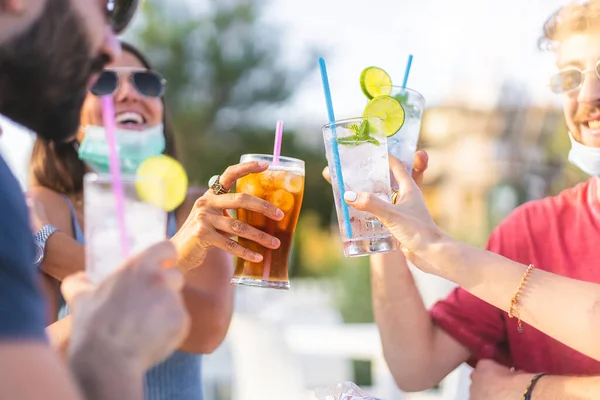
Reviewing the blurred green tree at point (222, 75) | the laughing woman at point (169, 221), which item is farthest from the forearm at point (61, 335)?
the blurred green tree at point (222, 75)

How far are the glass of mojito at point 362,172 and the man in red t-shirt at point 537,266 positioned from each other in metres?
0.39

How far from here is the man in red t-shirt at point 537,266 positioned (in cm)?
214

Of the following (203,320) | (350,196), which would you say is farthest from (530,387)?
(203,320)

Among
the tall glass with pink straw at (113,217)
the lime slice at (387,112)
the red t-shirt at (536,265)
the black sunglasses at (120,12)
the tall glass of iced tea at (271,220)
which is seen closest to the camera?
the tall glass with pink straw at (113,217)

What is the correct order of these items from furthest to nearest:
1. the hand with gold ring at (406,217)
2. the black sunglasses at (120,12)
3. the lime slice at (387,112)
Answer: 1. the lime slice at (387,112)
2. the hand with gold ring at (406,217)
3. the black sunglasses at (120,12)

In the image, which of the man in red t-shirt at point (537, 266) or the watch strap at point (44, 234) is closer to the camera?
the man in red t-shirt at point (537, 266)

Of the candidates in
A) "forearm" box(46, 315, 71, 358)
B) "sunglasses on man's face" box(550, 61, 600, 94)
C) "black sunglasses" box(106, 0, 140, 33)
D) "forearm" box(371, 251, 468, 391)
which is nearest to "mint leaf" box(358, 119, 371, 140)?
"forearm" box(371, 251, 468, 391)

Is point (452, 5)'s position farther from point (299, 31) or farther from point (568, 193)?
point (568, 193)

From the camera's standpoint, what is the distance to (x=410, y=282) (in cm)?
226

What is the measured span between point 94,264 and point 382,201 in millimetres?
762

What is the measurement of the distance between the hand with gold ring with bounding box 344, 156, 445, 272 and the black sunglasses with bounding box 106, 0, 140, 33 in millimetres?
711

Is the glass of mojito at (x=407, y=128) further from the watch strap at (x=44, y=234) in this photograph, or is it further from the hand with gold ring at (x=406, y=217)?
the watch strap at (x=44, y=234)

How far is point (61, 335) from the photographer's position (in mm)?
1890

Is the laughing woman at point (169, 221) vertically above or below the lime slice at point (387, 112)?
below
